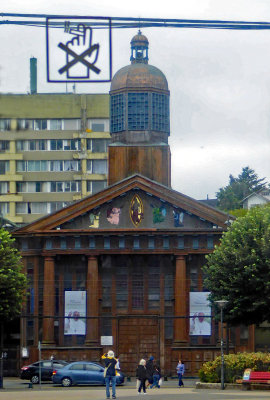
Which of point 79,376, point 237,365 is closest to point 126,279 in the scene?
point 79,376

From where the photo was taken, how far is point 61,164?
132 meters

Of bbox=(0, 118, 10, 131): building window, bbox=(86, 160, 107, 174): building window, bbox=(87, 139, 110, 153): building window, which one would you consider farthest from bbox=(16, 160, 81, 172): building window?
bbox=(0, 118, 10, 131): building window

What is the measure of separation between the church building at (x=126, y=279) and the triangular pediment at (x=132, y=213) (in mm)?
71

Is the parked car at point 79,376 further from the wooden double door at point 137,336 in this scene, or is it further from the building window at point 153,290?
the building window at point 153,290

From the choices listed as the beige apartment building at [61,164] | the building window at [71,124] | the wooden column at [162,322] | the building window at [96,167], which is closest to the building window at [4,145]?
the wooden column at [162,322]

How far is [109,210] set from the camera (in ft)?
280

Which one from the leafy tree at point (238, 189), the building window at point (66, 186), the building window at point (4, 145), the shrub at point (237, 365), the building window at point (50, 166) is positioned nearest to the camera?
the building window at point (4, 145)

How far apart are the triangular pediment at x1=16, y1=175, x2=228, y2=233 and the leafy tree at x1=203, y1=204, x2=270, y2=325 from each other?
11142 millimetres

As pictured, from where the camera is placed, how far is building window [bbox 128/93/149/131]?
295ft

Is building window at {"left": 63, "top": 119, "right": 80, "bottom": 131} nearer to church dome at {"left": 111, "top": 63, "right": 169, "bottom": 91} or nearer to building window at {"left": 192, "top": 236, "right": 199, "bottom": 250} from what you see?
church dome at {"left": 111, "top": 63, "right": 169, "bottom": 91}

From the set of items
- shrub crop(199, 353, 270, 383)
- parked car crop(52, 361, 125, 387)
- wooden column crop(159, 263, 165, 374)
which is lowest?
parked car crop(52, 361, 125, 387)

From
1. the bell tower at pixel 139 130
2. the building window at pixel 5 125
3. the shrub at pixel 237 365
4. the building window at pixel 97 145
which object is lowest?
the shrub at pixel 237 365

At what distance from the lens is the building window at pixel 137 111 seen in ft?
295

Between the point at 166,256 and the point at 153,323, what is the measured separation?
4.85 metres
